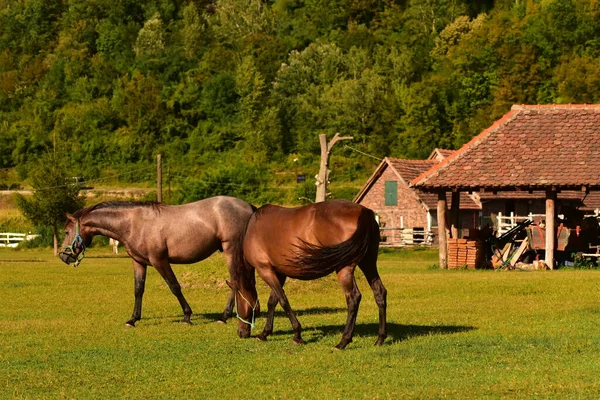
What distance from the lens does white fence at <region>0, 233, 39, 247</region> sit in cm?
7619

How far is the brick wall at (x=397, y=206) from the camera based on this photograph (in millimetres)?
71875

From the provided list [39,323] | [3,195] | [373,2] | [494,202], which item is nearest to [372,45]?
[373,2]

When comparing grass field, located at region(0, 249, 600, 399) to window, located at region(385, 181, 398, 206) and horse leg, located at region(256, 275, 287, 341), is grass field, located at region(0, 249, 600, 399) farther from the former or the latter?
window, located at region(385, 181, 398, 206)

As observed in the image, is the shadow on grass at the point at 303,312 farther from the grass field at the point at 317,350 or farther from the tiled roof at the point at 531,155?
the tiled roof at the point at 531,155

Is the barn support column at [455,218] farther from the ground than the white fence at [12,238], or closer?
farther from the ground

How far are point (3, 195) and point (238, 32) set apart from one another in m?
56.0

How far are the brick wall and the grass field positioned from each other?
44625 mm

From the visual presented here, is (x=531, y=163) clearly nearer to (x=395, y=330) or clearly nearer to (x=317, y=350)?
(x=395, y=330)

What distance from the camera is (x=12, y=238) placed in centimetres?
7781

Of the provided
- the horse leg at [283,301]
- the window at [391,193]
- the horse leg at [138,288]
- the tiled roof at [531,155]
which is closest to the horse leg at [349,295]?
the horse leg at [283,301]

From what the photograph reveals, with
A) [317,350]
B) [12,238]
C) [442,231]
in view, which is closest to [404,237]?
[12,238]

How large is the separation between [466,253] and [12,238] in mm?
46491

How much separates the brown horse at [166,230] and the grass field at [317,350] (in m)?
1.07

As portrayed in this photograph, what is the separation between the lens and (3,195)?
9725 centimetres
